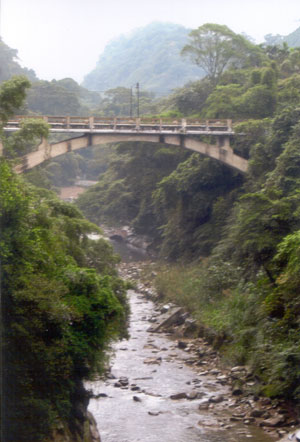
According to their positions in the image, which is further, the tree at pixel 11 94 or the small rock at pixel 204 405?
the tree at pixel 11 94

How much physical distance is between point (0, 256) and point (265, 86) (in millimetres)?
23528

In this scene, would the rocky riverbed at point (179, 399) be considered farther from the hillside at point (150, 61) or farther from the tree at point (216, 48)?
the hillside at point (150, 61)

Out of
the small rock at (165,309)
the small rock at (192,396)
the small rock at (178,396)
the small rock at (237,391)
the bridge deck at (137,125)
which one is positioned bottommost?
the small rock at (165,309)

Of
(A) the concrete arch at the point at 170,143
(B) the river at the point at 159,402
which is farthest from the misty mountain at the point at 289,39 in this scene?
(B) the river at the point at 159,402

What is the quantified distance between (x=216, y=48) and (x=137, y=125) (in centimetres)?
1590

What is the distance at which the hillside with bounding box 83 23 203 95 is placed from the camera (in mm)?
44969

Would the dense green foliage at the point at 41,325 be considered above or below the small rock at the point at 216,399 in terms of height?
above

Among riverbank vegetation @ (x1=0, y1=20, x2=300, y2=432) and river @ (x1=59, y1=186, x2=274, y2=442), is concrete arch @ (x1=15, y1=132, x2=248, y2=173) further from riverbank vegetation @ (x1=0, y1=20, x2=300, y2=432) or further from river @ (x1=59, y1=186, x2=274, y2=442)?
river @ (x1=59, y1=186, x2=274, y2=442)

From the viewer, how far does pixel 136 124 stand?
2778 cm

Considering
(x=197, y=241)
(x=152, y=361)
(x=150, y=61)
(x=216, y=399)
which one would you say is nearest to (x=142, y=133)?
(x=197, y=241)

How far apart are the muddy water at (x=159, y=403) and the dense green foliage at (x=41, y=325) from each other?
1.96m

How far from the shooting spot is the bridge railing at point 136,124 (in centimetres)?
2617

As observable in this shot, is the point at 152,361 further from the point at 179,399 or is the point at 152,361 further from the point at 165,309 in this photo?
the point at 165,309

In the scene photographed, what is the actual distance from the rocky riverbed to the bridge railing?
33.7ft
